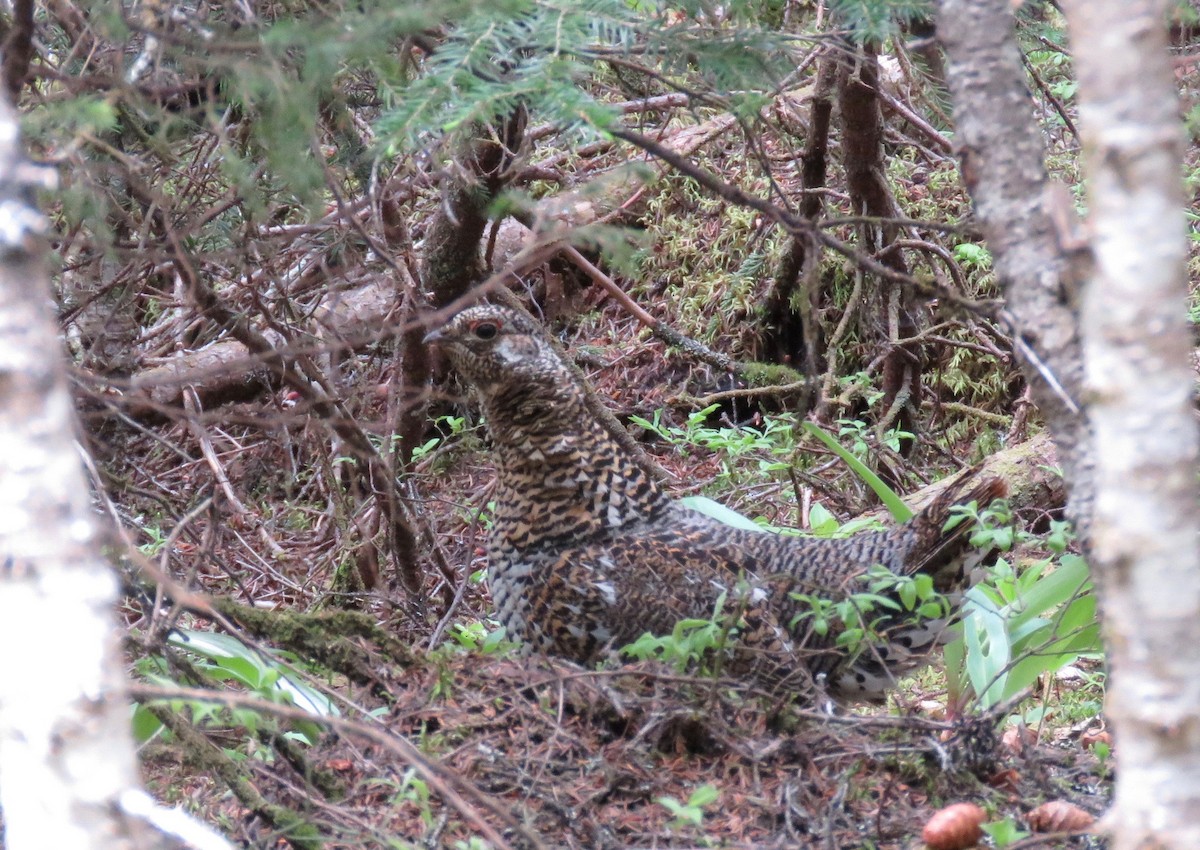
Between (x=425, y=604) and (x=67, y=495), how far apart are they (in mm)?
3935

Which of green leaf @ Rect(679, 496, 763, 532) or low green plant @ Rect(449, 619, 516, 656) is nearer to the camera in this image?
low green plant @ Rect(449, 619, 516, 656)

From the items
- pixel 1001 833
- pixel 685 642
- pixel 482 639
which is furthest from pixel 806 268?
pixel 482 639

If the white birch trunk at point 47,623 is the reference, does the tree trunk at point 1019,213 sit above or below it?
above

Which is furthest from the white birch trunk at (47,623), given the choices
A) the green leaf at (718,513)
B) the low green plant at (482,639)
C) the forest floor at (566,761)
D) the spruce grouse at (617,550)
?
the green leaf at (718,513)

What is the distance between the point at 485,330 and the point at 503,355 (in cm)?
10

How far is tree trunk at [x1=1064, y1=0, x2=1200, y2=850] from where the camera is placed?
1312mm

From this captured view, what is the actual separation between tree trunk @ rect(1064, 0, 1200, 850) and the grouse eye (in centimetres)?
276

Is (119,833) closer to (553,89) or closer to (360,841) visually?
(360,841)

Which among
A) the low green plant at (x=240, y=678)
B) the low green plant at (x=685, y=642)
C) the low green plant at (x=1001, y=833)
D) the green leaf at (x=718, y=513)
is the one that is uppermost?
the low green plant at (x=1001, y=833)

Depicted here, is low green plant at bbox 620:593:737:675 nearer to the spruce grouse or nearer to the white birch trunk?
the spruce grouse

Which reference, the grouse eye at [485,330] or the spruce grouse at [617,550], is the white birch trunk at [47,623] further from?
the grouse eye at [485,330]

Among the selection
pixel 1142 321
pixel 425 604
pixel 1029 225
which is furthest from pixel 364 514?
pixel 1142 321

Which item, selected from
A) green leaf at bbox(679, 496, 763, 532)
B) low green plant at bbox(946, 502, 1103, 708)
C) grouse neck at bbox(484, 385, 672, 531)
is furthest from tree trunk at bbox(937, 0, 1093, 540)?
green leaf at bbox(679, 496, 763, 532)

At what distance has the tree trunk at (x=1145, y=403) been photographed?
1312 mm
